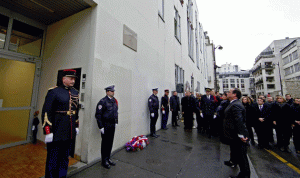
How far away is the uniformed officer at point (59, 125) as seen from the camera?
2.17m

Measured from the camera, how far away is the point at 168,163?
3404 mm

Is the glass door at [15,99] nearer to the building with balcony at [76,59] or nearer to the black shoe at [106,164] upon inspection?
the building with balcony at [76,59]

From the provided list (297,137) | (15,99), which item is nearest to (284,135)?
(297,137)

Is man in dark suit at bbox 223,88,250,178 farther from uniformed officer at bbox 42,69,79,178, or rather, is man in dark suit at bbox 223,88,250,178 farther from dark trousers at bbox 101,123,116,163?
uniformed officer at bbox 42,69,79,178

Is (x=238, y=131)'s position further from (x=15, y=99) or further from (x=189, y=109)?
(x=15, y=99)

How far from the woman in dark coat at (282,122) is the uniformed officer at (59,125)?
6987 mm

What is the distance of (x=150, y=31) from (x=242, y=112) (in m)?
5.48

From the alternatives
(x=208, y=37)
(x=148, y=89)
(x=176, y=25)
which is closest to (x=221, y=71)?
(x=208, y=37)

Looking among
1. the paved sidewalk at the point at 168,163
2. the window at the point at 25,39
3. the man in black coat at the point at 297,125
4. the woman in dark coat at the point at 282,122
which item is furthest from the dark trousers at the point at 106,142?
the man in black coat at the point at 297,125

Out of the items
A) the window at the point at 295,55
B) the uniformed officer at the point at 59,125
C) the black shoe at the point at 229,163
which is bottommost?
the black shoe at the point at 229,163

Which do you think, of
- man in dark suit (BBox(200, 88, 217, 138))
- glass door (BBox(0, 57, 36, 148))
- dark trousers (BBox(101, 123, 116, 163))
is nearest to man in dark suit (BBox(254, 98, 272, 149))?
man in dark suit (BBox(200, 88, 217, 138))

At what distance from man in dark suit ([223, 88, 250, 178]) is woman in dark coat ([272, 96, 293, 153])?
11.2 ft

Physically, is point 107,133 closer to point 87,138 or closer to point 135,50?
point 87,138

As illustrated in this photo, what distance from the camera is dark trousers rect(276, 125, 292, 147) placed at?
15.2 feet
